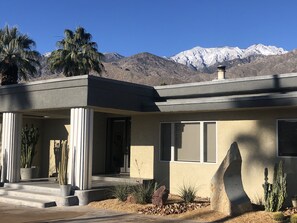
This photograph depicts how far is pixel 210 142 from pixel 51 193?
18.8 feet

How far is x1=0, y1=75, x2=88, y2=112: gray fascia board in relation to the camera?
13.8 m

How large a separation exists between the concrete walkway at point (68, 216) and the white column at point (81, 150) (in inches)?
42.9

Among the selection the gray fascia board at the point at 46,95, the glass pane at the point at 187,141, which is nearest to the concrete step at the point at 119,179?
the glass pane at the point at 187,141

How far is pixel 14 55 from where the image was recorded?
28.8 m

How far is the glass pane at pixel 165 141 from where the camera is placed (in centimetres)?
1602

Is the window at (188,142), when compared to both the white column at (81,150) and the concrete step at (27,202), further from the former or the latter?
the concrete step at (27,202)

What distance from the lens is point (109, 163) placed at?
19281 millimetres

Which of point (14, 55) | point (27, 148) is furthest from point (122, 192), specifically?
point (14, 55)

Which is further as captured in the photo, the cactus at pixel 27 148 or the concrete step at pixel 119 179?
the cactus at pixel 27 148

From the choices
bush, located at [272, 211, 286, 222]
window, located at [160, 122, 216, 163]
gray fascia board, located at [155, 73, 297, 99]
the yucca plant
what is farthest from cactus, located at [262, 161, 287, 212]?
the yucca plant

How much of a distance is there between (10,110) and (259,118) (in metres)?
9.33

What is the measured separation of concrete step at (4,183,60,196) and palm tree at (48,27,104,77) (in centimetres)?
1846

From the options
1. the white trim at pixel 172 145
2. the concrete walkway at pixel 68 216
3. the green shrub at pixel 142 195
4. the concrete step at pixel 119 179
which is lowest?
the concrete walkway at pixel 68 216

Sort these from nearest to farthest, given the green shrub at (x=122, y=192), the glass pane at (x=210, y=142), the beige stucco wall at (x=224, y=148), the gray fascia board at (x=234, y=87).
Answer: the gray fascia board at (x=234, y=87) < the beige stucco wall at (x=224, y=148) < the green shrub at (x=122, y=192) < the glass pane at (x=210, y=142)
